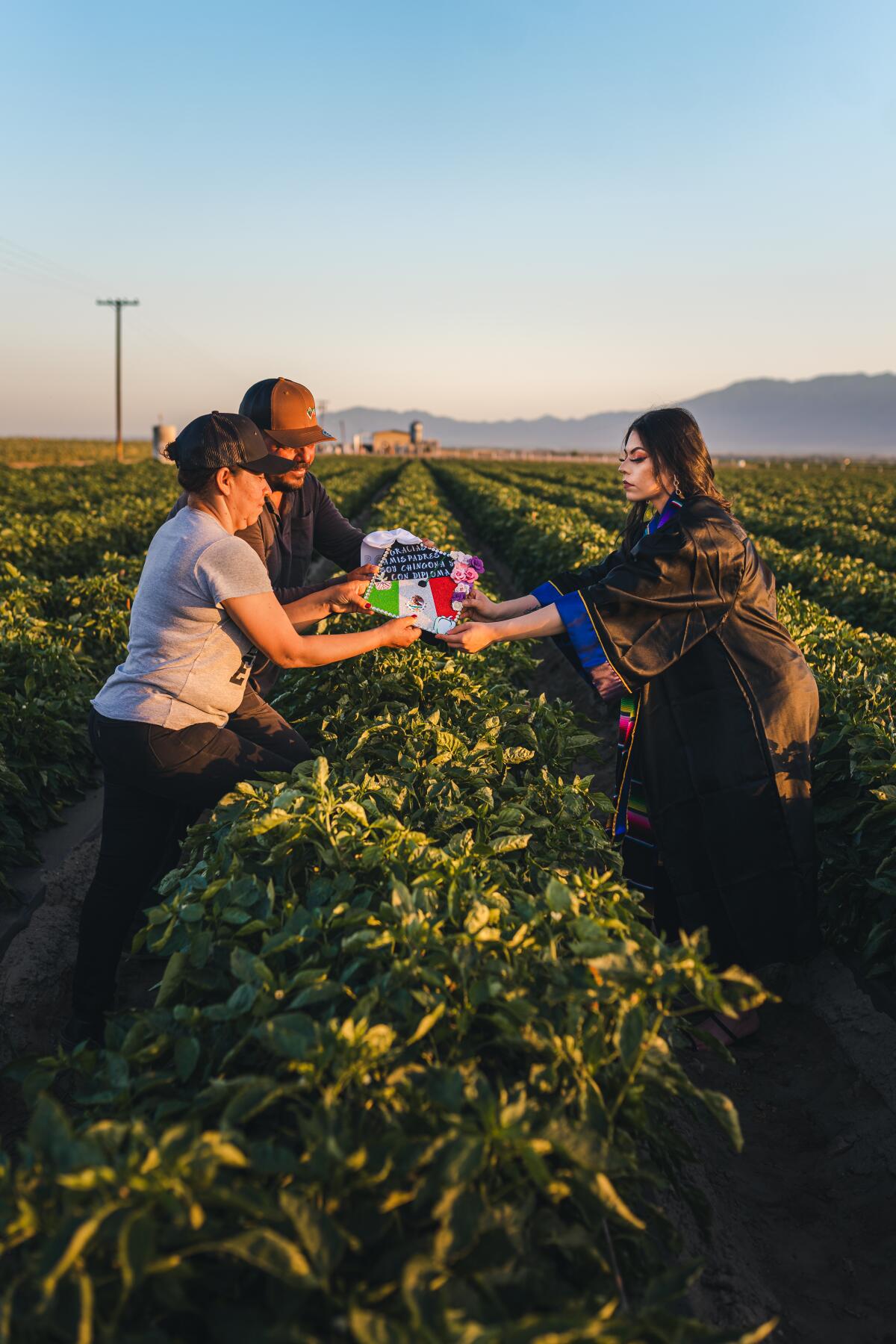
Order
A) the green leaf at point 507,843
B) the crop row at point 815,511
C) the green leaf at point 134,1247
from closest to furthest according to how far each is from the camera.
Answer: the green leaf at point 134,1247 → the green leaf at point 507,843 → the crop row at point 815,511

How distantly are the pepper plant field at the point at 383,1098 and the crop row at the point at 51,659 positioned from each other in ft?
7.62

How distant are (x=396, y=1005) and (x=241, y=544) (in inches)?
62.7

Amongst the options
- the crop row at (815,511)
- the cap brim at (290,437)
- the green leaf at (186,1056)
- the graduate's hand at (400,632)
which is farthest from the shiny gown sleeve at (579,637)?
the crop row at (815,511)

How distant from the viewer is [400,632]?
3400 mm

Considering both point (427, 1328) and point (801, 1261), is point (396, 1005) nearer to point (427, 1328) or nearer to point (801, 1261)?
point (427, 1328)

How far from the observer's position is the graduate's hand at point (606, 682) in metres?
3.26

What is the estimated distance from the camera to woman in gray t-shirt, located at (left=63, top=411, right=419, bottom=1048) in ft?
9.18

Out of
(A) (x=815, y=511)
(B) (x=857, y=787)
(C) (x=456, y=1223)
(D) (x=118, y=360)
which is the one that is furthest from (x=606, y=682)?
(D) (x=118, y=360)

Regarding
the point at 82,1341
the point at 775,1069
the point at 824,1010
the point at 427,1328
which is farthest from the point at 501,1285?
the point at 824,1010

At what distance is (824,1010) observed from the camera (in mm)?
3742

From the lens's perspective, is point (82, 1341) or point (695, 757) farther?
point (695, 757)

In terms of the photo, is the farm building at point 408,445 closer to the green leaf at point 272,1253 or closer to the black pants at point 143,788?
the black pants at point 143,788

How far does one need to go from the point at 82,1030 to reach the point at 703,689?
2.61 meters

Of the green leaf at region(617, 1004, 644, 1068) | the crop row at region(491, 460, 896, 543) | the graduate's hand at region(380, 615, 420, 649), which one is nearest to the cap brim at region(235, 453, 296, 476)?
the graduate's hand at region(380, 615, 420, 649)
